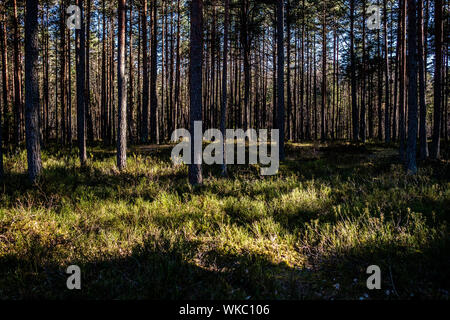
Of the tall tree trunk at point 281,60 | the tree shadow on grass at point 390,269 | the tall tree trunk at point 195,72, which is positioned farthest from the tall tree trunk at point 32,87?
the tall tree trunk at point 281,60

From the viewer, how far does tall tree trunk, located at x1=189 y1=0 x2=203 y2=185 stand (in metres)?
7.61

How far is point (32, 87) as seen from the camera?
7426mm

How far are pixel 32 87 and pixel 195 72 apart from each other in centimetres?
522

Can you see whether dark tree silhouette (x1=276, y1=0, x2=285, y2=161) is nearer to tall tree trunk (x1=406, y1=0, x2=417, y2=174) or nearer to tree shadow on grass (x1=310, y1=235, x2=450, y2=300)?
tall tree trunk (x1=406, y1=0, x2=417, y2=174)

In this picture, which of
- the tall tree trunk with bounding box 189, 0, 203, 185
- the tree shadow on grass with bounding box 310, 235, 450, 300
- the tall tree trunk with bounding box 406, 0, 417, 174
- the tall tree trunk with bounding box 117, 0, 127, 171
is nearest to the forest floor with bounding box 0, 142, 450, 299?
the tree shadow on grass with bounding box 310, 235, 450, 300

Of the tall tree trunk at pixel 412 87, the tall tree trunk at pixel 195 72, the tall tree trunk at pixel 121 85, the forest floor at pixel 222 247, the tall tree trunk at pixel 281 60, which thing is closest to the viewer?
the forest floor at pixel 222 247

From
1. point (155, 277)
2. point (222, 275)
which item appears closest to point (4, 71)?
point (155, 277)

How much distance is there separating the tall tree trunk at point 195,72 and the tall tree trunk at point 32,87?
4.93 m

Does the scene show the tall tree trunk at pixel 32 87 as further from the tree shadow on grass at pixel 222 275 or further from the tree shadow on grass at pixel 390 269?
the tree shadow on grass at pixel 390 269

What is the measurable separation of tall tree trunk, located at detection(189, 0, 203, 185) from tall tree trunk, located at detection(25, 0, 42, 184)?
16.2 ft

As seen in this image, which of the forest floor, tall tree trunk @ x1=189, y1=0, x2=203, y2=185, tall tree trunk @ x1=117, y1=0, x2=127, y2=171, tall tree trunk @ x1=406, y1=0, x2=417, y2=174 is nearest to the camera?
the forest floor

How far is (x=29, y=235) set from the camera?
402 cm

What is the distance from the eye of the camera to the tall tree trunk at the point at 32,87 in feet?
23.8
